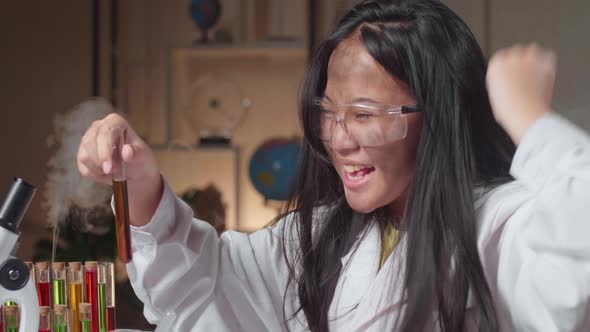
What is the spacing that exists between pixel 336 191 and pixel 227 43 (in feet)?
11.3

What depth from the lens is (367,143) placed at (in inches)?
51.8

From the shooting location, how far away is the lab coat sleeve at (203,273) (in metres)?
1.32

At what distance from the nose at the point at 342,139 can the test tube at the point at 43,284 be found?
1.69 ft

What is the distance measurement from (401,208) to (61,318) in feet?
1.86

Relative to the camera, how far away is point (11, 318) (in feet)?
4.63

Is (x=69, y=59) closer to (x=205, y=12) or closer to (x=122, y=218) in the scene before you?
(x=205, y=12)

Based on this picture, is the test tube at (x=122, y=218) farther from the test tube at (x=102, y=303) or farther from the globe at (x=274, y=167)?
the globe at (x=274, y=167)

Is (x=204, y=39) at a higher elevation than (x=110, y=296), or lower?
higher

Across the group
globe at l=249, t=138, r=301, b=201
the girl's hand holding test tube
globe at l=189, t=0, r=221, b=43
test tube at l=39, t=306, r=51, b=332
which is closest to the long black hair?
the girl's hand holding test tube

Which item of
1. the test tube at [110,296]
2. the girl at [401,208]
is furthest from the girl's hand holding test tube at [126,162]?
the test tube at [110,296]

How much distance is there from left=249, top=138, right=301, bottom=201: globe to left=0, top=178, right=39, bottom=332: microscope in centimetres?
348

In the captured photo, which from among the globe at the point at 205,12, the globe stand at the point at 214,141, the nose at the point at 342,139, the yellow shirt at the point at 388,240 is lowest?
the globe stand at the point at 214,141

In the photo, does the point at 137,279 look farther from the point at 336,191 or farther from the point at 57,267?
the point at 336,191

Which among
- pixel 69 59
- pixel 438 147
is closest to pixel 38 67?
pixel 69 59
